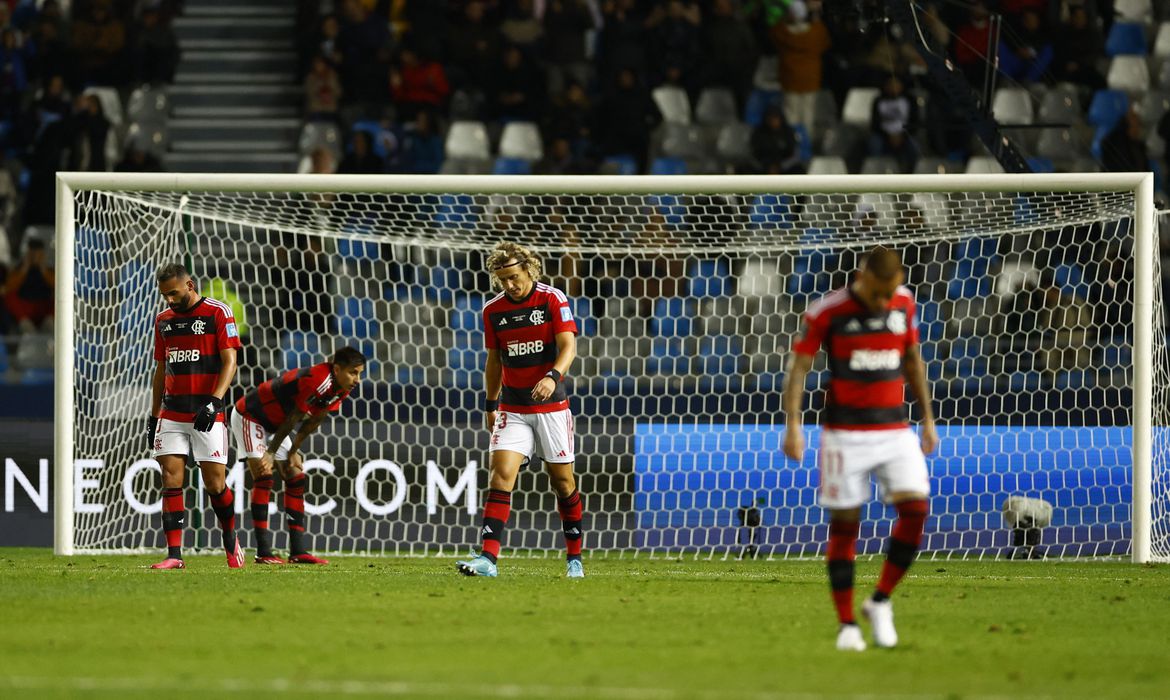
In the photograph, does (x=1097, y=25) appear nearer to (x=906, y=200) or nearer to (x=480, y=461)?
(x=906, y=200)

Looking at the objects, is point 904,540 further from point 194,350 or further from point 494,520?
point 194,350

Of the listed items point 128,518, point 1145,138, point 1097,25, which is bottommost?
point 128,518

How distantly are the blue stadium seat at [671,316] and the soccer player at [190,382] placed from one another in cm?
416

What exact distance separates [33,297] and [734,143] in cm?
750

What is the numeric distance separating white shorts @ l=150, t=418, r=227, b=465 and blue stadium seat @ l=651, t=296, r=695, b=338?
168 inches

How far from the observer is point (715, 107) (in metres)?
18.8

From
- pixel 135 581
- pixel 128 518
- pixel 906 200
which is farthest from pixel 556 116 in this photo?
pixel 135 581

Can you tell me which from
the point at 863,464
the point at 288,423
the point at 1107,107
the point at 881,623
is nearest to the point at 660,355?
the point at 288,423

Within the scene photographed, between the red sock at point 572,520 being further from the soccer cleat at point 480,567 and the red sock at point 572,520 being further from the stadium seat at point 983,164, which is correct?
the stadium seat at point 983,164

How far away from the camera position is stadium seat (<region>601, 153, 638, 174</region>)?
17.4m

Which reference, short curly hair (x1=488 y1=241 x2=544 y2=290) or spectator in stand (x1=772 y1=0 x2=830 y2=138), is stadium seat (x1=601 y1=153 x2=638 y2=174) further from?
short curly hair (x1=488 y1=241 x2=544 y2=290)

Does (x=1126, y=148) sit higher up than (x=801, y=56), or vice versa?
(x=801, y=56)

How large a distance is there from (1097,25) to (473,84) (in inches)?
277

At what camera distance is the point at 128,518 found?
42.7ft
